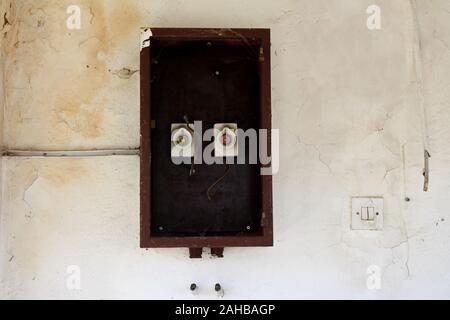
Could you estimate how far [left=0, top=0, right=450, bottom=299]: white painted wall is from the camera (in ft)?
4.42

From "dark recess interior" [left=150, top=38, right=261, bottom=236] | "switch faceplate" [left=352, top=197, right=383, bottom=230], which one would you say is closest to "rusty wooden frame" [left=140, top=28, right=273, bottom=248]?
"dark recess interior" [left=150, top=38, right=261, bottom=236]

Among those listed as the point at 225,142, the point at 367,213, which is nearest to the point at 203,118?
the point at 225,142

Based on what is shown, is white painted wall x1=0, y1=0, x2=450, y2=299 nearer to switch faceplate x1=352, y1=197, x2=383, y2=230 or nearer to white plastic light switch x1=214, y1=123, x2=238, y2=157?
switch faceplate x1=352, y1=197, x2=383, y2=230

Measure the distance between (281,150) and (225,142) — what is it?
7.6 inches

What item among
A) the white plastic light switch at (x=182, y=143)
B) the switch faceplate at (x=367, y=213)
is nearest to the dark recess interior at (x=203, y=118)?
the white plastic light switch at (x=182, y=143)

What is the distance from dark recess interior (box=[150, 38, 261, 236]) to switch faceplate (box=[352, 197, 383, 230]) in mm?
319

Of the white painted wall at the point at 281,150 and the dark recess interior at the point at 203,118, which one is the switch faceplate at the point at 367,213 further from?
the dark recess interior at the point at 203,118

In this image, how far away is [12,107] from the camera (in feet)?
4.46

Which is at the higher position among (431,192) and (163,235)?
(431,192)

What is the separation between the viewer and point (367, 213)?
4.51 feet

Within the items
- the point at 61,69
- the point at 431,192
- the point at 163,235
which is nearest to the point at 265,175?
the point at 163,235

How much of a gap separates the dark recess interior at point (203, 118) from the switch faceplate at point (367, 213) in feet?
1.05
